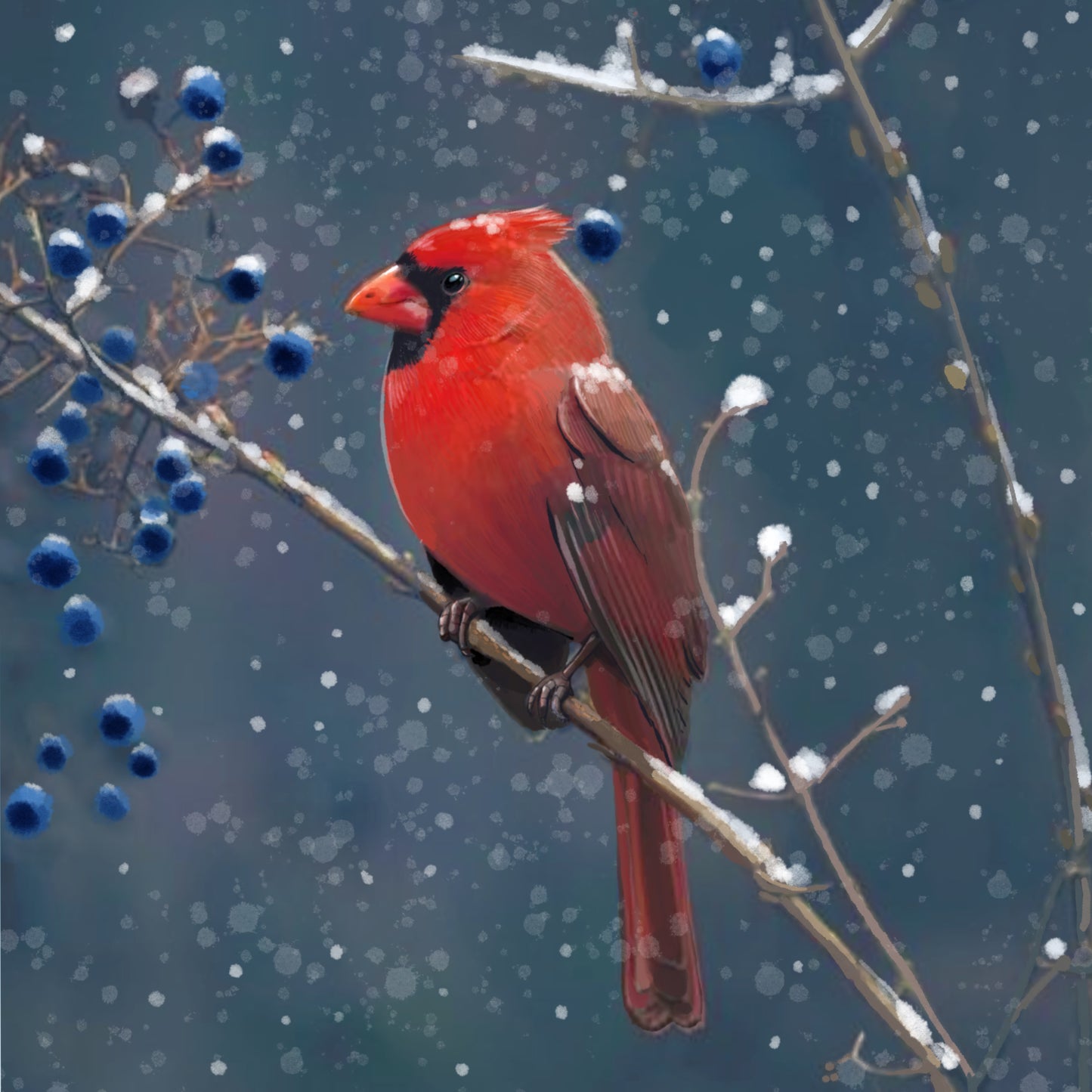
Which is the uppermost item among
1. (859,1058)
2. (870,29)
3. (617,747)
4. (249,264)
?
(870,29)

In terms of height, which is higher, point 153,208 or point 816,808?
point 153,208

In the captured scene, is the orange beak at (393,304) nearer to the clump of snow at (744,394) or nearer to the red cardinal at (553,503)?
the red cardinal at (553,503)

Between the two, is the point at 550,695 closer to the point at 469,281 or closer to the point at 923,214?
the point at 469,281

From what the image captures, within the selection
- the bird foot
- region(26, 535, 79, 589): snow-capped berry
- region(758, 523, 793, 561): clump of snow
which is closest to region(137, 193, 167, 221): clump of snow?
region(26, 535, 79, 589): snow-capped berry

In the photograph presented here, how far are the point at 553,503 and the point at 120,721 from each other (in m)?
0.51

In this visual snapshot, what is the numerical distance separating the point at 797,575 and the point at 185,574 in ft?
2.16

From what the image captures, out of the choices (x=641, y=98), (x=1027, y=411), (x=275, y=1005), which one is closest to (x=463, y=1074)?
(x=275, y=1005)

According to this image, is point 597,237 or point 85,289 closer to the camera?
point 85,289

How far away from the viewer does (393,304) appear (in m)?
1.38

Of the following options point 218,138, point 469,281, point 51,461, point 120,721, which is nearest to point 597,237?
point 469,281

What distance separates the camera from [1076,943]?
144 cm

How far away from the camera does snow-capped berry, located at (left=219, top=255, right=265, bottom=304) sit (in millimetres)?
1374

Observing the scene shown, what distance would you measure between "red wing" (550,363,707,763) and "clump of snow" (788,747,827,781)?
123 millimetres

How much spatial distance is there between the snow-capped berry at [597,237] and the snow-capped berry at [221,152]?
0.36 meters
